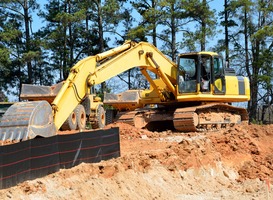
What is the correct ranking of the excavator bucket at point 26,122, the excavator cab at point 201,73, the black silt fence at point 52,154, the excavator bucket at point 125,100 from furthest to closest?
the excavator bucket at point 125,100, the excavator cab at point 201,73, the excavator bucket at point 26,122, the black silt fence at point 52,154

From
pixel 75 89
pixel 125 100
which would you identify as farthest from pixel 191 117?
pixel 75 89

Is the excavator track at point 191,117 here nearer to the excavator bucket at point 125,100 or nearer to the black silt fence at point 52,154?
the excavator bucket at point 125,100

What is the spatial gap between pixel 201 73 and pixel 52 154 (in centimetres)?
978

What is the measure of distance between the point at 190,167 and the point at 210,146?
1683 mm

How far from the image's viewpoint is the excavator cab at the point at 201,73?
671 inches

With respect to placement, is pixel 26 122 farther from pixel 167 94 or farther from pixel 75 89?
pixel 167 94

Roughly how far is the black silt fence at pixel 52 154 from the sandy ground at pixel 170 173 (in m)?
0.17

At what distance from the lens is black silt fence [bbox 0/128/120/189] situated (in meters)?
7.19

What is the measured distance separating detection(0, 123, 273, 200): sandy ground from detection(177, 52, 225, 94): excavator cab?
2456mm

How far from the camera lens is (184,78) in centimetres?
1753

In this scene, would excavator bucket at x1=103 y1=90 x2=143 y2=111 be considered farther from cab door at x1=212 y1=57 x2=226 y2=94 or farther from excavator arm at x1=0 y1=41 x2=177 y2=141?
cab door at x1=212 y1=57 x2=226 y2=94

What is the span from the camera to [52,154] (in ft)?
27.4

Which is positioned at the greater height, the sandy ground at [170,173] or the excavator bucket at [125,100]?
the excavator bucket at [125,100]

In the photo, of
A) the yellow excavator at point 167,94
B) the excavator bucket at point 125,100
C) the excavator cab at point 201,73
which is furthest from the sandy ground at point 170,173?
the excavator bucket at point 125,100
